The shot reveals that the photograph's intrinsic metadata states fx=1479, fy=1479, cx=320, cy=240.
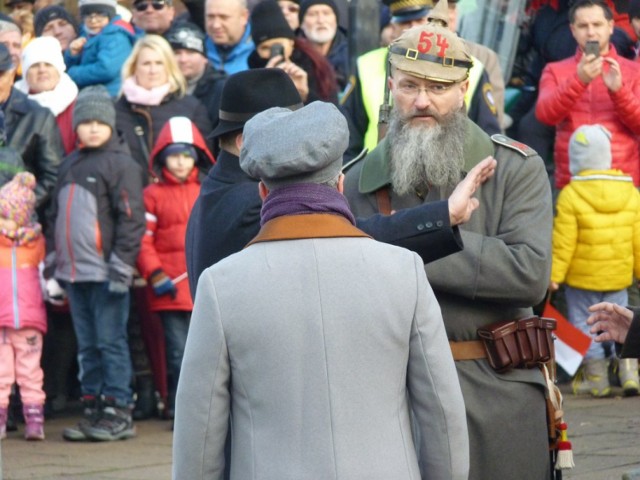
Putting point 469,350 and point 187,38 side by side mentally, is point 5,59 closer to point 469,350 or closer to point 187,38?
point 187,38

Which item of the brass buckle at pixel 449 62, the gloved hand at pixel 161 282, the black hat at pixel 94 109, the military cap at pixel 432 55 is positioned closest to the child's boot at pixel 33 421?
the gloved hand at pixel 161 282

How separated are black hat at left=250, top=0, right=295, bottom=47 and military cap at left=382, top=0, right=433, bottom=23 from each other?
191 cm

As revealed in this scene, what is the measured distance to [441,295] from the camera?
15.6 ft

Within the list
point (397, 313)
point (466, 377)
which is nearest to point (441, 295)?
point (466, 377)

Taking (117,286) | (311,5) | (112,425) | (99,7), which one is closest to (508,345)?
(117,286)

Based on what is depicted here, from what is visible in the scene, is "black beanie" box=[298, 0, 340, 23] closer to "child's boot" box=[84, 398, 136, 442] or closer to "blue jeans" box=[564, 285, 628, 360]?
"blue jeans" box=[564, 285, 628, 360]

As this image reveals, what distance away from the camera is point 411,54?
16.0 ft

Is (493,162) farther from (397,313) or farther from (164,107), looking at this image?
(164,107)

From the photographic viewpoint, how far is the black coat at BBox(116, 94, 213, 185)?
9492 millimetres

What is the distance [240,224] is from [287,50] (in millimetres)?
5024

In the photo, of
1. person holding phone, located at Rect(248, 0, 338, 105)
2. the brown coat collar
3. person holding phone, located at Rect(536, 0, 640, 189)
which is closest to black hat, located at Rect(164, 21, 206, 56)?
person holding phone, located at Rect(248, 0, 338, 105)

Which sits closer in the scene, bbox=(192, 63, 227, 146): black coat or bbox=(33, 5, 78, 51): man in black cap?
bbox=(192, 63, 227, 146): black coat

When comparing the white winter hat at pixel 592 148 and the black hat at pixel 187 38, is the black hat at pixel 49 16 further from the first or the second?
the white winter hat at pixel 592 148

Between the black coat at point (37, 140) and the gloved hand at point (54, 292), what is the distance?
52 cm
